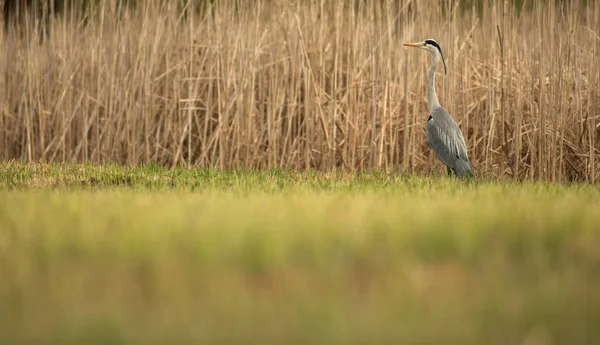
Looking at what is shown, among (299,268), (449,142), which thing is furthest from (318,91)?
(299,268)

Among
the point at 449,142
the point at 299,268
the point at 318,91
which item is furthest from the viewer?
the point at 318,91

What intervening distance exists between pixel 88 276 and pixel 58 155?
18.0 feet

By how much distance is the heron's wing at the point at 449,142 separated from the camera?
20.5 ft

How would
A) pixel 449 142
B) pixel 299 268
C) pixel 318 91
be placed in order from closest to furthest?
pixel 299 268
pixel 449 142
pixel 318 91

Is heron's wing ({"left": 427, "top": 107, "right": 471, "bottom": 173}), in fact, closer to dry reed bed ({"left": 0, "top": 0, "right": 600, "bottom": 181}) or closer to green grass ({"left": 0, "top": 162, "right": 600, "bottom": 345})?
dry reed bed ({"left": 0, "top": 0, "right": 600, "bottom": 181})

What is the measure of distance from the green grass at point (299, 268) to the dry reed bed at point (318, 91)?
2.15 metres

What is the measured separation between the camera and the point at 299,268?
9.90ft

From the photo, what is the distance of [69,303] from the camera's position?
2598mm

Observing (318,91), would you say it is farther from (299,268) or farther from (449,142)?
(299,268)

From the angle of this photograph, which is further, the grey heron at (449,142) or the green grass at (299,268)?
the grey heron at (449,142)

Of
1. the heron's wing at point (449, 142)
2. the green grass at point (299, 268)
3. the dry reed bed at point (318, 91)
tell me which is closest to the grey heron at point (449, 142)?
the heron's wing at point (449, 142)

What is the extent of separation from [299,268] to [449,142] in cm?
345

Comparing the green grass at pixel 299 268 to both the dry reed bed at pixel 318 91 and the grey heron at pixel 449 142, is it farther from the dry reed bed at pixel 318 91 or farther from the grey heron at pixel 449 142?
the dry reed bed at pixel 318 91

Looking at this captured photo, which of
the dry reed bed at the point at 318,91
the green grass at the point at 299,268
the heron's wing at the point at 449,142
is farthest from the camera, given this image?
the dry reed bed at the point at 318,91
